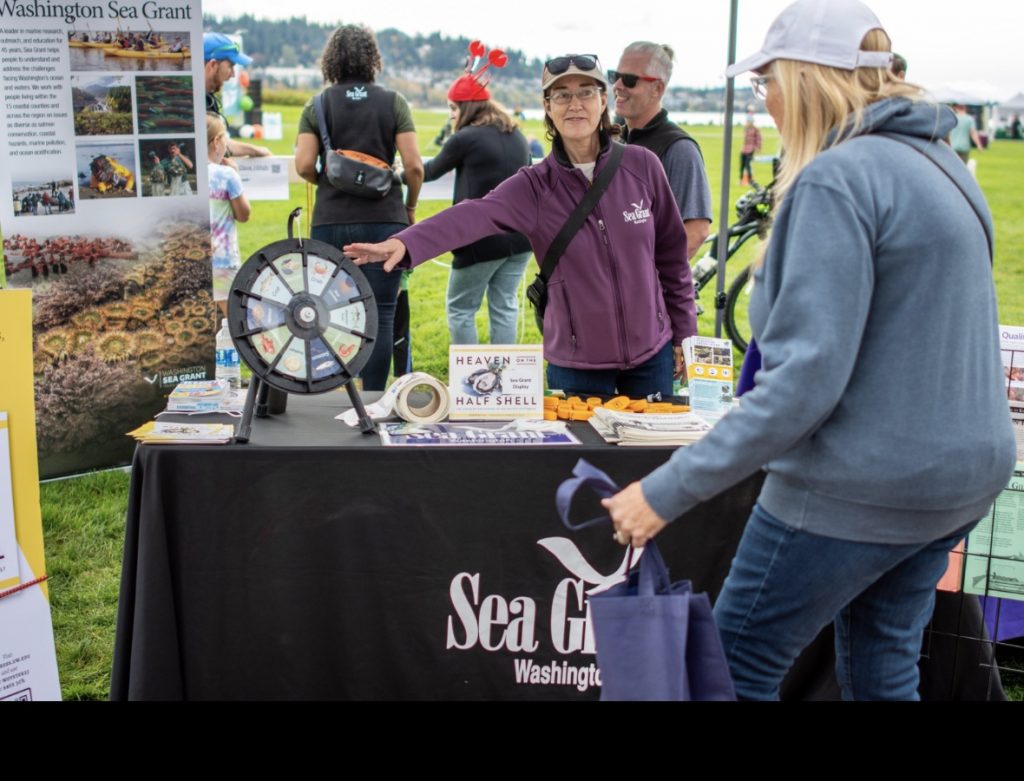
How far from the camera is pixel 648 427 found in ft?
8.01

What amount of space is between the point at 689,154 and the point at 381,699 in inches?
84.3

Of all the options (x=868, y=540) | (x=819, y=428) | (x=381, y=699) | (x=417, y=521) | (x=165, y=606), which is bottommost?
(x=381, y=699)

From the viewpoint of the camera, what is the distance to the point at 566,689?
252cm

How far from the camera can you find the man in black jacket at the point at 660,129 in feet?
11.9

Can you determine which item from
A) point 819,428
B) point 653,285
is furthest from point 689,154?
point 819,428

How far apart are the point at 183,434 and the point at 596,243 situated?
1168 millimetres

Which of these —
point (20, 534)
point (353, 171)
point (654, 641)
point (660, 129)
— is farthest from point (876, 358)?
point (353, 171)

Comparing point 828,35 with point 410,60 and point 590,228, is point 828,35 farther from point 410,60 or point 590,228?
point 410,60

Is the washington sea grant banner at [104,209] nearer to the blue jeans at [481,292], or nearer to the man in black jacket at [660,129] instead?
the blue jeans at [481,292]

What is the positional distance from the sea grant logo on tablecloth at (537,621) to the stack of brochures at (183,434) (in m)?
0.62

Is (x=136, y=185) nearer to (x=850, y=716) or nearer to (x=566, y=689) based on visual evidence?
(x=566, y=689)

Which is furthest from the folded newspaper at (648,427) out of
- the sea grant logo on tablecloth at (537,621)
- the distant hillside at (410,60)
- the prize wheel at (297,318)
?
the distant hillside at (410,60)

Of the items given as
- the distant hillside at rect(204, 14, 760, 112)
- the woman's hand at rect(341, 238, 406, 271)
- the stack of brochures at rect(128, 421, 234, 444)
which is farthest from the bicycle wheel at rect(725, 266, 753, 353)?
the distant hillside at rect(204, 14, 760, 112)

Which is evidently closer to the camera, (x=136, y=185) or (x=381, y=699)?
(x=381, y=699)
